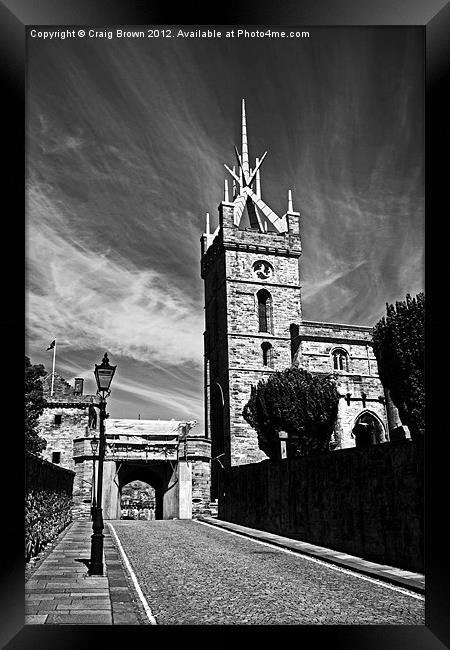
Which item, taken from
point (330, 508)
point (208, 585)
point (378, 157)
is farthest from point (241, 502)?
point (378, 157)

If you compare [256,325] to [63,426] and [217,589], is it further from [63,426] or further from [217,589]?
[217,589]

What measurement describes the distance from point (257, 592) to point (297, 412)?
20.5 metres

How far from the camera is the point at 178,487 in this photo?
89.2 feet

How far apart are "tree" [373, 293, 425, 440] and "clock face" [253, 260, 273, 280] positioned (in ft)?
58.5

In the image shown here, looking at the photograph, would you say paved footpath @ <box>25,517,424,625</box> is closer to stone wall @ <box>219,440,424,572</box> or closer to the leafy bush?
the leafy bush

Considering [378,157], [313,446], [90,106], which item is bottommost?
[313,446]

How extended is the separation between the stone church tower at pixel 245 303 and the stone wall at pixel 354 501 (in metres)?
14.9

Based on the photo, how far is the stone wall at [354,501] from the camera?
9.95 meters

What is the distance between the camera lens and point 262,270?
117 ft

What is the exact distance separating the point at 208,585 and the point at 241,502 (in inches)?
545

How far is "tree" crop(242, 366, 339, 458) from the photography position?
2814 cm
